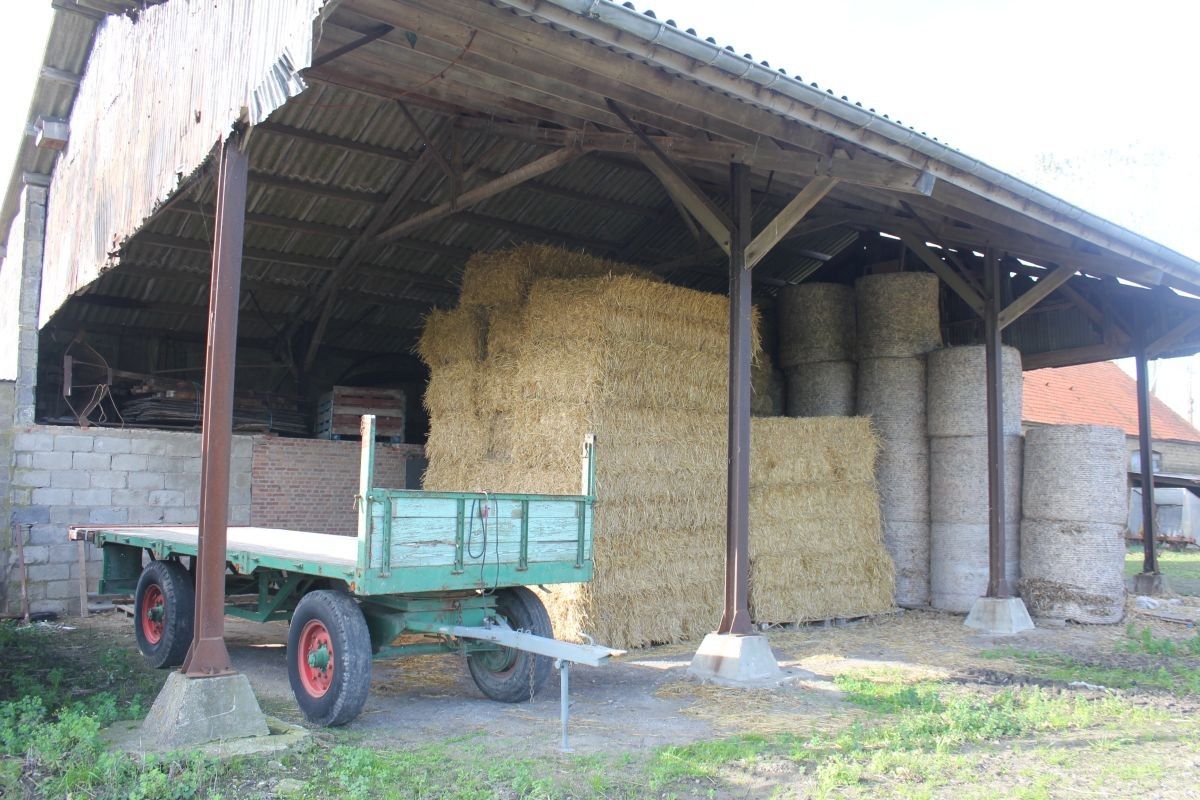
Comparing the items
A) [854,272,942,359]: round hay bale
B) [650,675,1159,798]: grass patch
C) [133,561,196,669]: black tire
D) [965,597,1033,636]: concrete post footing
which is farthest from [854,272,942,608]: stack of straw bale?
[133,561,196,669]: black tire

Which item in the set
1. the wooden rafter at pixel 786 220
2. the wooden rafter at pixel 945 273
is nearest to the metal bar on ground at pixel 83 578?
the wooden rafter at pixel 786 220

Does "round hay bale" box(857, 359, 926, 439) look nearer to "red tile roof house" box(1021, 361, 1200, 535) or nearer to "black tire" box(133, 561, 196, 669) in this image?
"black tire" box(133, 561, 196, 669)

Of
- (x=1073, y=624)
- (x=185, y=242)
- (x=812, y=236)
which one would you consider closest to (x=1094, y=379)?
(x=812, y=236)

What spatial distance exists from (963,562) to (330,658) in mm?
8045

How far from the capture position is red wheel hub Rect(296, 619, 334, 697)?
19.2ft

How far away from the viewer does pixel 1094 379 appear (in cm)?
2898

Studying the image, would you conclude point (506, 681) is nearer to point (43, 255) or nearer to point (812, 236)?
point (43, 255)

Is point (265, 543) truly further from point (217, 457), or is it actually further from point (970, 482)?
point (970, 482)

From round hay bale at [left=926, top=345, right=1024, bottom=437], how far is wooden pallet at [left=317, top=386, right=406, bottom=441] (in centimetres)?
709

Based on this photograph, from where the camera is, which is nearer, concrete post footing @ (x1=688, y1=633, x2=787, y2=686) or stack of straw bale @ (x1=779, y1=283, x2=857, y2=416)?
concrete post footing @ (x1=688, y1=633, x2=787, y2=686)

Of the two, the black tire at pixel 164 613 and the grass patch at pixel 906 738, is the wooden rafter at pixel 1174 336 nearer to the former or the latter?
the grass patch at pixel 906 738

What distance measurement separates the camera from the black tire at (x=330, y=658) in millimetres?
5656

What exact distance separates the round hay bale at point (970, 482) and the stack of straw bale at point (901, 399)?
27cm

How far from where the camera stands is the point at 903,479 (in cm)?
1177
